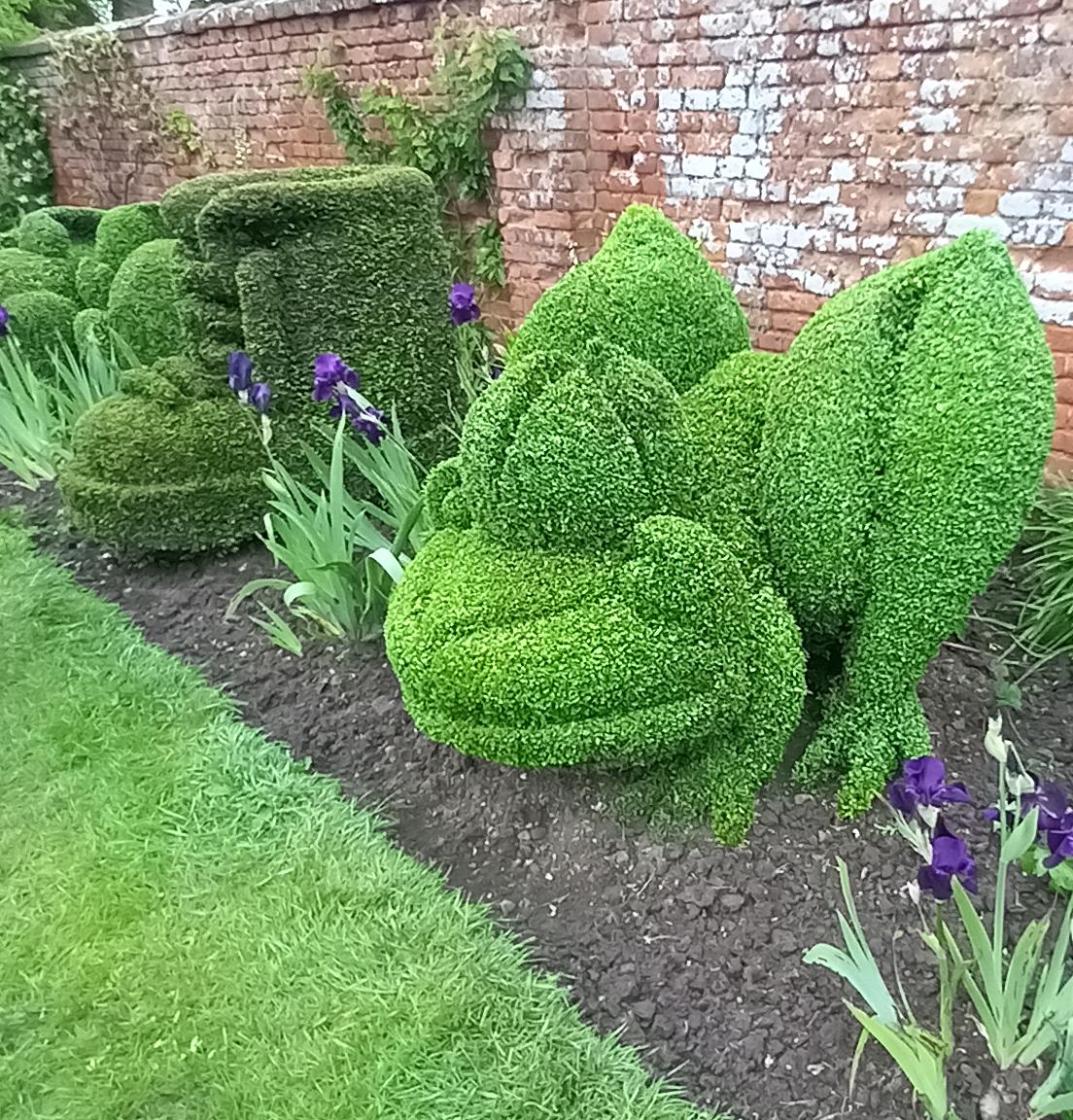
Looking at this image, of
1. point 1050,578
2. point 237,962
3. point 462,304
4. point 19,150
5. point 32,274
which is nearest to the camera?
point 237,962

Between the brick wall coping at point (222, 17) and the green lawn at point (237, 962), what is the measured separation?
516 cm

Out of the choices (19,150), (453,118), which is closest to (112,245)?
(453,118)

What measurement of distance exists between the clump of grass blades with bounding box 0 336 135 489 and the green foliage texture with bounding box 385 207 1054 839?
10.6 ft

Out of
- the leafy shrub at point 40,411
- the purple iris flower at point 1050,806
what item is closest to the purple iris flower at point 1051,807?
the purple iris flower at point 1050,806

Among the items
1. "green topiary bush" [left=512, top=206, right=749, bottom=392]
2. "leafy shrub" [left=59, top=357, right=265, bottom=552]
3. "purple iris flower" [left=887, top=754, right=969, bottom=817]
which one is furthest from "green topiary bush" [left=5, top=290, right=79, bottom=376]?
"purple iris flower" [left=887, top=754, right=969, bottom=817]

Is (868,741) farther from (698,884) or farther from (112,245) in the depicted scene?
(112,245)

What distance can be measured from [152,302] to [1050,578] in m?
4.14

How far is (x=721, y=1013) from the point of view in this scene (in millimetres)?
1987

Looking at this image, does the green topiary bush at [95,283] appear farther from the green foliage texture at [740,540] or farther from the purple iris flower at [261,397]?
the green foliage texture at [740,540]

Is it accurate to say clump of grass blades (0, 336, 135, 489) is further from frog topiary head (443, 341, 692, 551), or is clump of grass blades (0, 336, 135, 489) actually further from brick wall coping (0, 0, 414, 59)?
frog topiary head (443, 341, 692, 551)

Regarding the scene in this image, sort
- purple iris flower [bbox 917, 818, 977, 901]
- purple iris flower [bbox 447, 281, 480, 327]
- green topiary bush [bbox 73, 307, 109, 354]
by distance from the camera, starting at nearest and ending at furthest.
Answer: purple iris flower [bbox 917, 818, 977, 901] → purple iris flower [bbox 447, 281, 480, 327] → green topiary bush [bbox 73, 307, 109, 354]

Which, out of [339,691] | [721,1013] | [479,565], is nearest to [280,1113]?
[721,1013]

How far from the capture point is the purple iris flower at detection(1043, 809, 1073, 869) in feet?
4.90

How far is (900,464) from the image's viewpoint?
2.00 m
